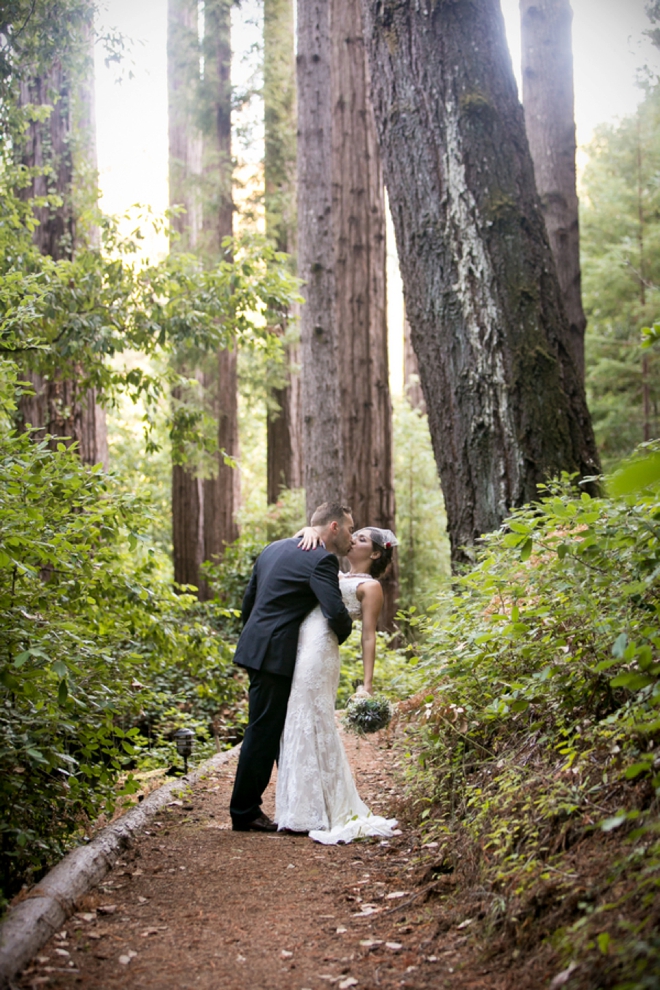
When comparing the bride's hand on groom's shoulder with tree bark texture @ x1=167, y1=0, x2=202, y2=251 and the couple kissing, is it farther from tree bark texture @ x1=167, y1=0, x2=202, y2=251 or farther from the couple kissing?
tree bark texture @ x1=167, y1=0, x2=202, y2=251

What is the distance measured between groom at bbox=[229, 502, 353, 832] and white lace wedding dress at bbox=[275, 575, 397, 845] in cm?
8

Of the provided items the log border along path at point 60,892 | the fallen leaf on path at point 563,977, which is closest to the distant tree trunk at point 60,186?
the log border along path at point 60,892

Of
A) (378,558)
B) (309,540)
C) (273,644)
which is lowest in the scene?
(273,644)

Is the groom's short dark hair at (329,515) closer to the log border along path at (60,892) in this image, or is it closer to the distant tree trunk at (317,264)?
the log border along path at (60,892)

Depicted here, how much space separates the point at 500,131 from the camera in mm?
6906

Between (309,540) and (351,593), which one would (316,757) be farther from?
(309,540)

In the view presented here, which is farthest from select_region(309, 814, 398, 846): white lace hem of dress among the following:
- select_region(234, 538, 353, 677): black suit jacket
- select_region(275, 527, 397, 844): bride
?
select_region(234, 538, 353, 677): black suit jacket

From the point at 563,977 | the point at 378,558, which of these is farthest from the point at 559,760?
the point at 378,558

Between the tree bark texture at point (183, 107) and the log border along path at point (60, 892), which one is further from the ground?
the tree bark texture at point (183, 107)

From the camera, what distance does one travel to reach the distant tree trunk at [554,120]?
440 inches

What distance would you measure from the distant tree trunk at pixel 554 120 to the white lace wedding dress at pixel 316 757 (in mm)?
7200

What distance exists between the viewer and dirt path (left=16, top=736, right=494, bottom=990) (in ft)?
9.85

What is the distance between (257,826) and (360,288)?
29.2 ft

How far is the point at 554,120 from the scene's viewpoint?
11867 mm
